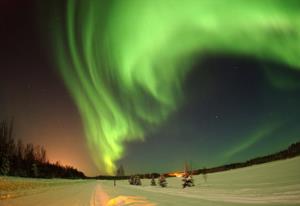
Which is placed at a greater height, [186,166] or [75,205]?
[186,166]

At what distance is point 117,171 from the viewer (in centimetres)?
18350

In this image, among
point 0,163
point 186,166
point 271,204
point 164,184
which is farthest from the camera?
point 0,163

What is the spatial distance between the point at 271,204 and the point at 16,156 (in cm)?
12223

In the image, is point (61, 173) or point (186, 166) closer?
point (186, 166)

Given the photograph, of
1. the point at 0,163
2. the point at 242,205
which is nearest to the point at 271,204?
the point at 242,205

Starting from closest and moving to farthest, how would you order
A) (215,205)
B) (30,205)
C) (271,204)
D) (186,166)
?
(271,204) → (215,205) → (30,205) → (186,166)

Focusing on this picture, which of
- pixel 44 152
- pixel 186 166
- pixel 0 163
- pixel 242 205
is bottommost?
pixel 242 205

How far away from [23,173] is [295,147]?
3530 inches

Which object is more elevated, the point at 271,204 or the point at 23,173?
the point at 23,173

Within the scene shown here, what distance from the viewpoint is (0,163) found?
86.2 m

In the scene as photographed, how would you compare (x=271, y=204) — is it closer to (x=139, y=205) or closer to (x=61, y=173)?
(x=139, y=205)

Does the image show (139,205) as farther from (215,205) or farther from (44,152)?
(44,152)

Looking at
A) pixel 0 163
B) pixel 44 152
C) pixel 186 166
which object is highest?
pixel 44 152

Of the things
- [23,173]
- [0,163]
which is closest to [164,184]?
[0,163]
